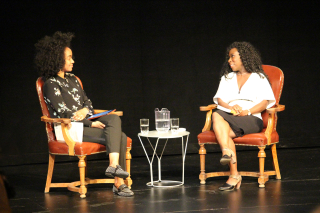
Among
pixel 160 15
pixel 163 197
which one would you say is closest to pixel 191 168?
pixel 163 197

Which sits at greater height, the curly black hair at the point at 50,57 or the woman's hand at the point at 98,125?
the curly black hair at the point at 50,57

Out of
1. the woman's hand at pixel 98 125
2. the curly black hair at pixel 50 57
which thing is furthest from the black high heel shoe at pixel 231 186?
the curly black hair at pixel 50 57

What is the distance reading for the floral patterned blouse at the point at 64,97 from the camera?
3814 mm

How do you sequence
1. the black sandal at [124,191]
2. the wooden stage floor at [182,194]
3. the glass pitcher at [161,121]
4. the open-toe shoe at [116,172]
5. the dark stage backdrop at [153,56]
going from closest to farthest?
the wooden stage floor at [182,194] → the open-toe shoe at [116,172] → the black sandal at [124,191] → the glass pitcher at [161,121] → the dark stage backdrop at [153,56]

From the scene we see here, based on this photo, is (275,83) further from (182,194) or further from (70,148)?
(70,148)

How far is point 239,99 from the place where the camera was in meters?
4.23

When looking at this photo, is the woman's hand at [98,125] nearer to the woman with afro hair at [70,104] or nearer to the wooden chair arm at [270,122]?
the woman with afro hair at [70,104]

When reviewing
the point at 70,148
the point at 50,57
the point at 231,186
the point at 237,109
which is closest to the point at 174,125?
the point at 237,109

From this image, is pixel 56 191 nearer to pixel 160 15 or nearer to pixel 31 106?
pixel 31 106

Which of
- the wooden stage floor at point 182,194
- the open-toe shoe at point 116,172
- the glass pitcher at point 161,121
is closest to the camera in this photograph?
the wooden stage floor at point 182,194

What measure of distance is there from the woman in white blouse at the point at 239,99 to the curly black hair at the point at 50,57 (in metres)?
1.51

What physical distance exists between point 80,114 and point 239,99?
153 centimetres

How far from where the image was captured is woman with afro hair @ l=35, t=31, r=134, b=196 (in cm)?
372

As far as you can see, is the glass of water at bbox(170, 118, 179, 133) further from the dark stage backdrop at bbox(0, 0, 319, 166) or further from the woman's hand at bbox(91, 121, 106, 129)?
the dark stage backdrop at bbox(0, 0, 319, 166)
